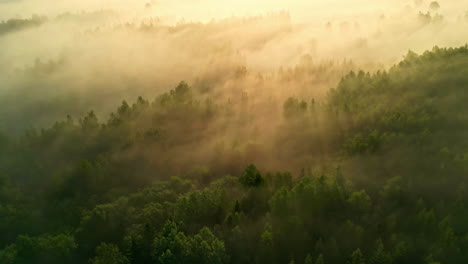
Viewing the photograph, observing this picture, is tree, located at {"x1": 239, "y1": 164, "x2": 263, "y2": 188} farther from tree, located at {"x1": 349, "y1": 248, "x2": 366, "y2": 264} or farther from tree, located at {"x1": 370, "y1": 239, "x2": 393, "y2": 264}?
tree, located at {"x1": 370, "y1": 239, "x2": 393, "y2": 264}

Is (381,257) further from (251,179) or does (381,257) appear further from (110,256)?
(110,256)

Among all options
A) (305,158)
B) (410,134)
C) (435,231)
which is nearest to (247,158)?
(305,158)

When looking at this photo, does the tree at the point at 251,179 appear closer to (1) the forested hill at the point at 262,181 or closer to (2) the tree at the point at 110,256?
(1) the forested hill at the point at 262,181

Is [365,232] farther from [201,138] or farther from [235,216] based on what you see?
[201,138]

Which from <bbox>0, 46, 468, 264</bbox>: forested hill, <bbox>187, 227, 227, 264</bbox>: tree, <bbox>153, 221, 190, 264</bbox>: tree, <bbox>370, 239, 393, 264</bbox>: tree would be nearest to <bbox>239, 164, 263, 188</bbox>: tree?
<bbox>0, 46, 468, 264</bbox>: forested hill

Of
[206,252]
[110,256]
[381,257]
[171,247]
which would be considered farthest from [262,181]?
[110,256]

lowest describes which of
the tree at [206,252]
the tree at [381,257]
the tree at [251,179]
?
the tree at [381,257]

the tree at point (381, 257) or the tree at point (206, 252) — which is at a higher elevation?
the tree at point (206, 252)

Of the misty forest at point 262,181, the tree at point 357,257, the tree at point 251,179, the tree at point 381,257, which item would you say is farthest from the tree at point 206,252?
the tree at point 251,179
